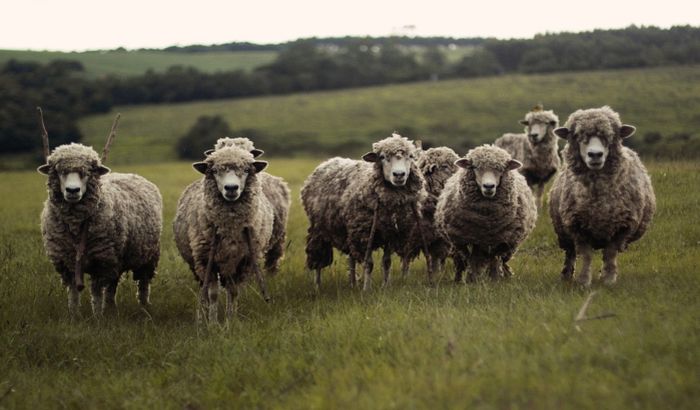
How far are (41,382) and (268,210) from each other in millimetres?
3359

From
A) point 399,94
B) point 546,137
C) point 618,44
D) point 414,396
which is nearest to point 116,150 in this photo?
point 399,94

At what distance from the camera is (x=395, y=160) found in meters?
8.45

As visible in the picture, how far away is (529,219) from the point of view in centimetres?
859

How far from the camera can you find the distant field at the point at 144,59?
3123 inches

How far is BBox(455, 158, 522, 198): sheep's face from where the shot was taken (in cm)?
782

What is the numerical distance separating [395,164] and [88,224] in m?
3.70

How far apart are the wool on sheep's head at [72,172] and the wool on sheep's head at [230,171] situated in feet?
4.28

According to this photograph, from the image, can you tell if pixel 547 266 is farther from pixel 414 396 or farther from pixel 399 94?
pixel 399 94

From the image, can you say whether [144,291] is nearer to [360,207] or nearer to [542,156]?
[360,207]

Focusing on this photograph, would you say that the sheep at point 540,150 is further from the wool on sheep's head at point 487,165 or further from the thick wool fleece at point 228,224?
the thick wool fleece at point 228,224

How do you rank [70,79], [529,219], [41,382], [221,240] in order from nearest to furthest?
[41,382] < [221,240] < [529,219] < [70,79]

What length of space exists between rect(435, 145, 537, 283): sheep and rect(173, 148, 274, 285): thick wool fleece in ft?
7.76

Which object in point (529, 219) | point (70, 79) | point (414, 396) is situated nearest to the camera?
point (414, 396)

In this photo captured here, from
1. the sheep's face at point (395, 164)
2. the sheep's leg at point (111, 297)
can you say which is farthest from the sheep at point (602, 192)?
the sheep's leg at point (111, 297)
